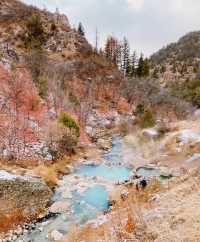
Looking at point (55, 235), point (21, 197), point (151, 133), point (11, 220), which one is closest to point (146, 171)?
point (21, 197)

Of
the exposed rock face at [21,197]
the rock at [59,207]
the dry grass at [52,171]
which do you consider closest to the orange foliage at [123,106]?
the dry grass at [52,171]

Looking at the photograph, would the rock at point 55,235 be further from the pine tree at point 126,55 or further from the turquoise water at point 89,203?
the pine tree at point 126,55

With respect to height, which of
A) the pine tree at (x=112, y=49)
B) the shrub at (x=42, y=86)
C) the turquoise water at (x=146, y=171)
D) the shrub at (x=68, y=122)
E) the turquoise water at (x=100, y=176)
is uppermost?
the pine tree at (x=112, y=49)

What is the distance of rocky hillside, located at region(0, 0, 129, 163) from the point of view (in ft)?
142

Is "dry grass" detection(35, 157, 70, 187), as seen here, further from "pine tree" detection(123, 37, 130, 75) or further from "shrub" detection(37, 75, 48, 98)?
"pine tree" detection(123, 37, 130, 75)

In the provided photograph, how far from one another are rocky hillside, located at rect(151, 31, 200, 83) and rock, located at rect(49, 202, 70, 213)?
11983 cm

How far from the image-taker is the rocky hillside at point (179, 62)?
15475 centimetres

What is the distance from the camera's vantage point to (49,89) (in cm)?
6147

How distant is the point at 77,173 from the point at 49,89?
26.8 m

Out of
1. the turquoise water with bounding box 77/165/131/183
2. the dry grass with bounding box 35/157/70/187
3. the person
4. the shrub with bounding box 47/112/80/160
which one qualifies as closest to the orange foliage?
the shrub with bounding box 47/112/80/160

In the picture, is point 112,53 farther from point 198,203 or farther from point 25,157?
point 198,203

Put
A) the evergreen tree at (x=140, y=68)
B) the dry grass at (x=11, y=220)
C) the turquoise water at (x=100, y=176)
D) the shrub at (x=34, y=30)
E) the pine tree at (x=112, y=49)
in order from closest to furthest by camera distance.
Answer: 1. the dry grass at (x=11, y=220)
2. the turquoise water at (x=100, y=176)
3. the shrub at (x=34, y=30)
4. the evergreen tree at (x=140, y=68)
5. the pine tree at (x=112, y=49)

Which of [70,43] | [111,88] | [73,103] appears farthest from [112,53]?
[73,103]

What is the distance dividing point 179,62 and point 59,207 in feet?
515
